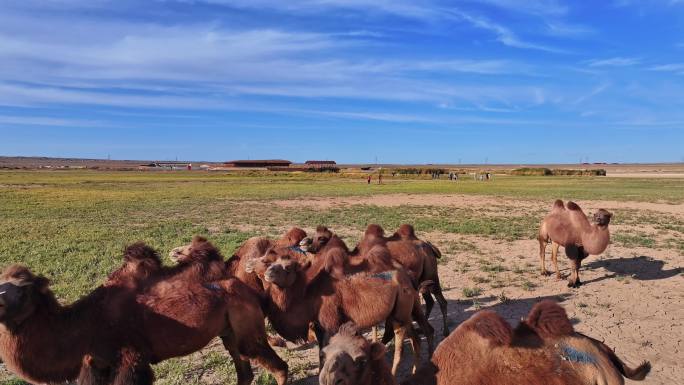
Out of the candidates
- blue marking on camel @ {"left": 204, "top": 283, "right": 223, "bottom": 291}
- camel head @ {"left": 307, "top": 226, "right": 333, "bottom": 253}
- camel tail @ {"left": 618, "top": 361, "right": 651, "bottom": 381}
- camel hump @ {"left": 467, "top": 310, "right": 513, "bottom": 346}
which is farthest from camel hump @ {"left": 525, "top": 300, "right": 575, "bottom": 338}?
camel head @ {"left": 307, "top": 226, "right": 333, "bottom": 253}

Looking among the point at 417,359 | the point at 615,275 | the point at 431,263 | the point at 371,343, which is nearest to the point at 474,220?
the point at 615,275

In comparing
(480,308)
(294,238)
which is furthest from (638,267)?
(294,238)

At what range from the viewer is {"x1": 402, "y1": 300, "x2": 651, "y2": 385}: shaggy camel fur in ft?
11.3

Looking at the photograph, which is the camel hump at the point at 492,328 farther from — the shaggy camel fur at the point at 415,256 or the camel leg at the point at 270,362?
the shaggy camel fur at the point at 415,256

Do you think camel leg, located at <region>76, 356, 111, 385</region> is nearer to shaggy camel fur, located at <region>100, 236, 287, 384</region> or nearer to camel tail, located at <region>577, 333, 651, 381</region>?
shaggy camel fur, located at <region>100, 236, 287, 384</region>

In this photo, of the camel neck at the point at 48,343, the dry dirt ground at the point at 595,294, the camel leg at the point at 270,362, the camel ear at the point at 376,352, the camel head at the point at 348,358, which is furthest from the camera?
the dry dirt ground at the point at 595,294

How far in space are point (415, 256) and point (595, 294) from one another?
528cm

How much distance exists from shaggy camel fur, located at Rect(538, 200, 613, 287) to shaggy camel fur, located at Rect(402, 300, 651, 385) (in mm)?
8476

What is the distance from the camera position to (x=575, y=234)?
38.8ft

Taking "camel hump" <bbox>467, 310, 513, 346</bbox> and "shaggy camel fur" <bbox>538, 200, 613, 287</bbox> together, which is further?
"shaggy camel fur" <bbox>538, 200, 613, 287</bbox>

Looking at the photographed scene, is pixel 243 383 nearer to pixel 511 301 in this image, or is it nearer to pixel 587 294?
pixel 511 301

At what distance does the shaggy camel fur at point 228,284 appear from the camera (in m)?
5.29

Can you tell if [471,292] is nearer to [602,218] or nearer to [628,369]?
[602,218]

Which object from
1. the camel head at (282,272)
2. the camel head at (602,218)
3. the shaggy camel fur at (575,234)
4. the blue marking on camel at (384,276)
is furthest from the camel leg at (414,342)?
the camel head at (602,218)
